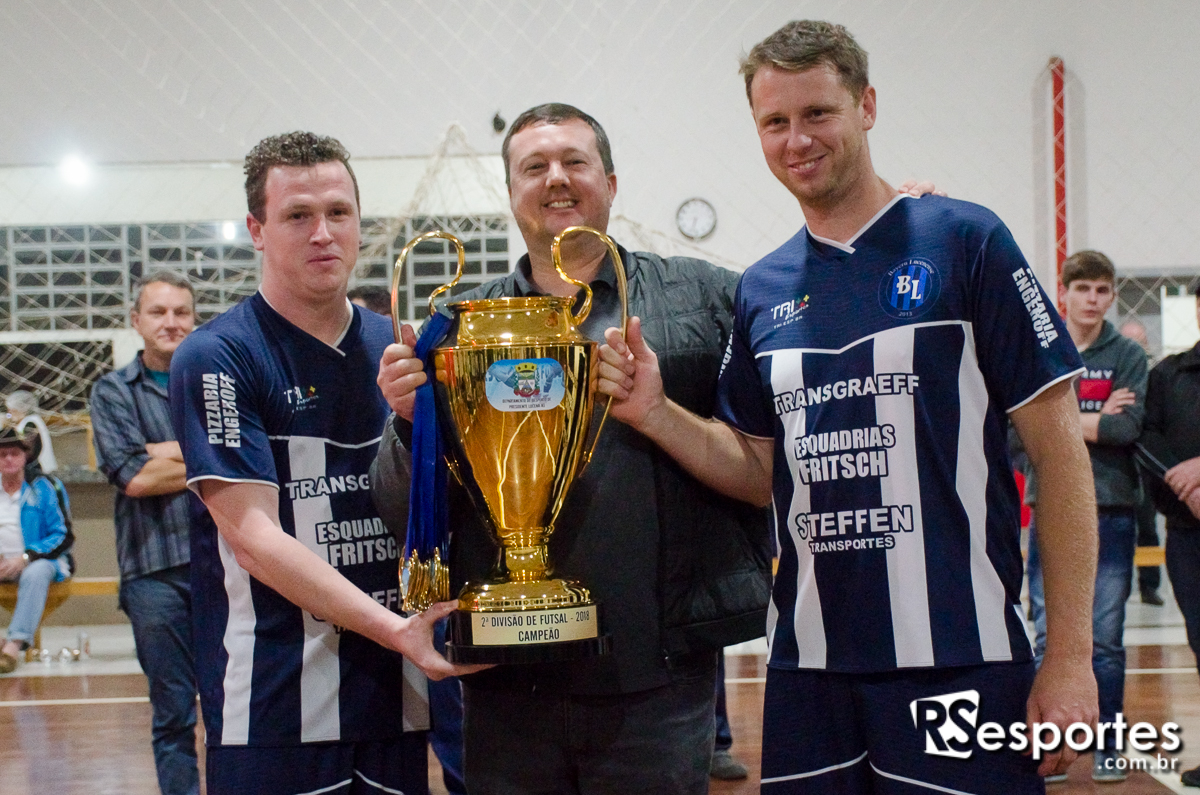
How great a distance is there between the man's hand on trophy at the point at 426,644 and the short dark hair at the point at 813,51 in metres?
0.88

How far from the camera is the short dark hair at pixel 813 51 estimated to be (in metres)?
1.50

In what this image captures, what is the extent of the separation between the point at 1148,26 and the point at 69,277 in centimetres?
636

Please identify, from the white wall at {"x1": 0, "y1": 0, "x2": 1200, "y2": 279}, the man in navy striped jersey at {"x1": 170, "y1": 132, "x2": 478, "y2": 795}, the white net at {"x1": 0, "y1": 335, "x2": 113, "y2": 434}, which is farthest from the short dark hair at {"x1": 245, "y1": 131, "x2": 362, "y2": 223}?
the white net at {"x1": 0, "y1": 335, "x2": 113, "y2": 434}

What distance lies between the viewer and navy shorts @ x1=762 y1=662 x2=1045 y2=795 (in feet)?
4.52

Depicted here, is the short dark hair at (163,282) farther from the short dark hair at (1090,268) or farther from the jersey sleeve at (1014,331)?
the short dark hair at (1090,268)

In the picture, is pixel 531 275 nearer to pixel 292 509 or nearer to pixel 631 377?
pixel 631 377

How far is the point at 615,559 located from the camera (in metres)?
1.67

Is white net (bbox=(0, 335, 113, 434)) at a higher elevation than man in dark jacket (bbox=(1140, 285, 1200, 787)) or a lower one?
higher

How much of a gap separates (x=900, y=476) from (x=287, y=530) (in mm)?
914

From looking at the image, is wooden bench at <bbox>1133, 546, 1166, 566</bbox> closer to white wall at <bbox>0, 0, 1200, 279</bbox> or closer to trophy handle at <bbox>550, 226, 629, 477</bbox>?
white wall at <bbox>0, 0, 1200, 279</bbox>

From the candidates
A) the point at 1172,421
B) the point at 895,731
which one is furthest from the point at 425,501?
the point at 1172,421

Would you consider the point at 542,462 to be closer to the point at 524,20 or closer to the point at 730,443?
the point at 730,443

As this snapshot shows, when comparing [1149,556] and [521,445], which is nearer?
[521,445]

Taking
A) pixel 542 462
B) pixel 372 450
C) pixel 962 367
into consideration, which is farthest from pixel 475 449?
pixel 962 367
